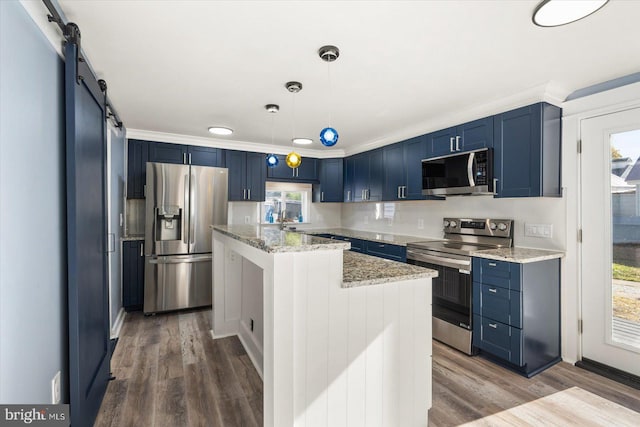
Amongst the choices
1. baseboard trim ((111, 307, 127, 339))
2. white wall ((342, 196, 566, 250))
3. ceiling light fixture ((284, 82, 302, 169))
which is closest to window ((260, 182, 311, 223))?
white wall ((342, 196, 566, 250))

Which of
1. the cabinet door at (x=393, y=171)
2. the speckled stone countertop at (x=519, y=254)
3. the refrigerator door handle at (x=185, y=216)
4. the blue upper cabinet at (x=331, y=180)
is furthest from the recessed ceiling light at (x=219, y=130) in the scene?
the speckled stone countertop at (x=519, y=254)

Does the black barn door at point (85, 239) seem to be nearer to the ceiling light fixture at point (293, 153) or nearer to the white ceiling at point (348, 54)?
the white ceiling at point (348, 54)

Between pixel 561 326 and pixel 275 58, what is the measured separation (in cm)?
331

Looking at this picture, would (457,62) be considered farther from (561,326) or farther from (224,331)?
(224,331)

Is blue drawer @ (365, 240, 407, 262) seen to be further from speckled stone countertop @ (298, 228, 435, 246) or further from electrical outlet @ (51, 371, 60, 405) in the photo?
electrical outlet @ (51, 371, 60, 405)

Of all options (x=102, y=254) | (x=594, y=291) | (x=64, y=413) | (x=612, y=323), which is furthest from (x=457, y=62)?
(x=64, y=413)

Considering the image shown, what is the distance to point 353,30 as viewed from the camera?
1823 millimetres

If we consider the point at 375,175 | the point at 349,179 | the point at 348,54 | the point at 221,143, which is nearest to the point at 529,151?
the point at 348,54

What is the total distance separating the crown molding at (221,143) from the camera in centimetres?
420

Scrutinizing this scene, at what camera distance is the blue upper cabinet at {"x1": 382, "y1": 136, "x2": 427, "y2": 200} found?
3913 mm

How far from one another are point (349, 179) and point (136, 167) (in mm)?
3166

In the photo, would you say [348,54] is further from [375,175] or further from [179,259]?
[179,259]

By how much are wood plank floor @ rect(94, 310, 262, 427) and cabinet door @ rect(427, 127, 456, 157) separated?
2.95 meters

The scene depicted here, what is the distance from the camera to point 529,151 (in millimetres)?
2721
